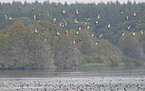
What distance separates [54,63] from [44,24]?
17.0 m

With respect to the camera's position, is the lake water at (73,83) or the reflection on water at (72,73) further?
the reflection on water at (72,73)

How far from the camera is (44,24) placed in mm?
143375

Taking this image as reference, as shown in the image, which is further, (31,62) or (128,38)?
(128,38)

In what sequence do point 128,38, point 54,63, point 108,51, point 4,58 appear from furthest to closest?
point 128,38
point 108,51
point 54,63
point 4,58

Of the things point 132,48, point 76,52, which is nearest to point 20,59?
point 76,52

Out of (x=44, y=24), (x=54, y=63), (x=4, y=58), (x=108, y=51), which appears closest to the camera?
(x=4, y=58)

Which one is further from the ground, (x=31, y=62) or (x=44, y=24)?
(x=44, y=24)

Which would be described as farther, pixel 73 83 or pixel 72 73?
pixel 72 73

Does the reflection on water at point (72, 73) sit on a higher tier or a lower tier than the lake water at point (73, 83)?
higher

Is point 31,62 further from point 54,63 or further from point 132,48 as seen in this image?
point 132,48

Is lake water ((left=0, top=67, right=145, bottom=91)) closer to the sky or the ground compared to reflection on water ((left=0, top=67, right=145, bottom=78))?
closer to the ground

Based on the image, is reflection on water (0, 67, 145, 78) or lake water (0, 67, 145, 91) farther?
reflection on water (0, 67, 145, 78)

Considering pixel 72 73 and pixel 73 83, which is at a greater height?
pixel 72 73

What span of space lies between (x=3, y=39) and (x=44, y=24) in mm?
24958
